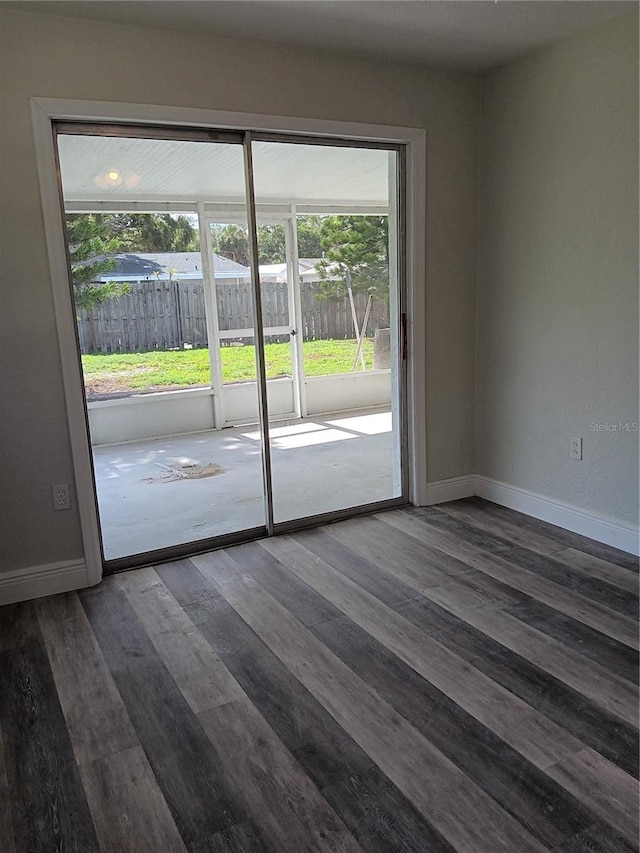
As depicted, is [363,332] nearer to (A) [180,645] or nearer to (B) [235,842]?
(A) [180,645]

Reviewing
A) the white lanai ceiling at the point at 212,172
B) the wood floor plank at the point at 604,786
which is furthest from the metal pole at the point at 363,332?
the wood floor plank at the point at 604,786

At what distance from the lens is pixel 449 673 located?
2221mm

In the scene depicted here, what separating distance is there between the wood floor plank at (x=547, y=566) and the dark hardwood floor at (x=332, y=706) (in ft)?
0.04

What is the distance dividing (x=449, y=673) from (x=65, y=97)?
2.80m

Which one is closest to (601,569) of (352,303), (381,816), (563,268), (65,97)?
(563,268)

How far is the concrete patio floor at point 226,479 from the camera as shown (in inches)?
147

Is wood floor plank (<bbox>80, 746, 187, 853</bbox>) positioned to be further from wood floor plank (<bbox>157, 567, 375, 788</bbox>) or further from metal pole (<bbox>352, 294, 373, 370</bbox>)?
metal pole (<bbox>352, 294, 373, 370</bbox>)

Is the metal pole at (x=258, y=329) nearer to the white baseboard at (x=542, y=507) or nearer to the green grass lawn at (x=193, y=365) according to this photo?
the green grass lawn at (x=193, y=365)

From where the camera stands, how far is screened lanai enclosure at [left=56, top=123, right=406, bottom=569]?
3.23m

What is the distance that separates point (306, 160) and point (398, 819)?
321cm

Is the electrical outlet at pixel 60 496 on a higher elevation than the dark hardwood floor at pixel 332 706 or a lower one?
higher

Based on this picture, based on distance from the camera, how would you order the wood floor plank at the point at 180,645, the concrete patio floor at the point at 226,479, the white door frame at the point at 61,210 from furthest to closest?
the concrete patio floor at the point at 226,479
the white door frame at the point at 61,210
the wood floor plank at the point at 180,645

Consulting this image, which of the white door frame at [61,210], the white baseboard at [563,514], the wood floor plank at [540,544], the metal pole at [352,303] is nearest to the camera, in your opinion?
the white door frame at [61,210]

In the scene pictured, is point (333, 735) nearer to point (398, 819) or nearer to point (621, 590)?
point (398, 819)
